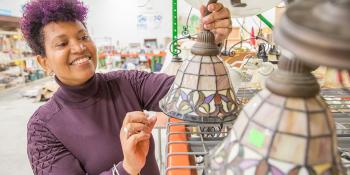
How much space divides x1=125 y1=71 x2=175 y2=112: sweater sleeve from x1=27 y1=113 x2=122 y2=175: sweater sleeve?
377 millimetres

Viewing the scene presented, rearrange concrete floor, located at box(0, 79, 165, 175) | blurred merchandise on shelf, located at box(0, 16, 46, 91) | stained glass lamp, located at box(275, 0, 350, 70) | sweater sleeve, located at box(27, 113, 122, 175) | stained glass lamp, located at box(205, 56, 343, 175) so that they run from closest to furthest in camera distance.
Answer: stained glass lamp, located at box(275, 0, 350, 70)
stained glass lamp, located at box(205, 56, 343, 175)
sweater sleeve, located at box(27, 113, 122, 175)
concrete floor, located at box(0, 79, 165, 175)
blurred merchandise on shelf, located at box(0, 16, 46, 91)

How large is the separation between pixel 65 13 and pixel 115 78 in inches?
13.9

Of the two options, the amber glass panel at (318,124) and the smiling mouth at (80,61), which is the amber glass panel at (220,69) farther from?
the smiling mouth at (80,61)

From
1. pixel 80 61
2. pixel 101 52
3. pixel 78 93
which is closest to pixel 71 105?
pixel 78 93

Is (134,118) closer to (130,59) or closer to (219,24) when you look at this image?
(219,24)

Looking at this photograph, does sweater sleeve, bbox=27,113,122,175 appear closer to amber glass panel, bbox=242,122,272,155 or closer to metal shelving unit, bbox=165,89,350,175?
metal shelving unit, bbox=165,89,350,175

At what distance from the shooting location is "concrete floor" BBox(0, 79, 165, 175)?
119 inches

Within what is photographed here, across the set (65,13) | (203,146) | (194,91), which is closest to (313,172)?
(194,91)

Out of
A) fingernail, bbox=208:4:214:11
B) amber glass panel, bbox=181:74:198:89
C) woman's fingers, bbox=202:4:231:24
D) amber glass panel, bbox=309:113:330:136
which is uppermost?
fingernail, bbox=208:4:214:11

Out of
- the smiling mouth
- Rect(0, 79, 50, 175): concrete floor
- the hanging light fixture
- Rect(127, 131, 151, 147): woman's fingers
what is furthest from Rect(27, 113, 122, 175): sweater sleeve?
Rect(0, 79, 50, 175): concrete floor

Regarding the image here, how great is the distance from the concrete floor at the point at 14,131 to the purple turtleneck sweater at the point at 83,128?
2.05 meters

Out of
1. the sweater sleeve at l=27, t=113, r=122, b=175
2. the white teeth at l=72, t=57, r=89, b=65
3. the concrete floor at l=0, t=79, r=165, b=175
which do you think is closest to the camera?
the sweater sleeve at l=27, t=113, r=122, b=175

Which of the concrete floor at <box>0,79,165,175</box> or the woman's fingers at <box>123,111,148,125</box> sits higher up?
the woman's fingers at <box>123,111,148,125</box>

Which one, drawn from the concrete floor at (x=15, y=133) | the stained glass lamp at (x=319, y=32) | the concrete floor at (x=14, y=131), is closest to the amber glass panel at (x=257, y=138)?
the stained glass lamp at (x=319, y=32)
